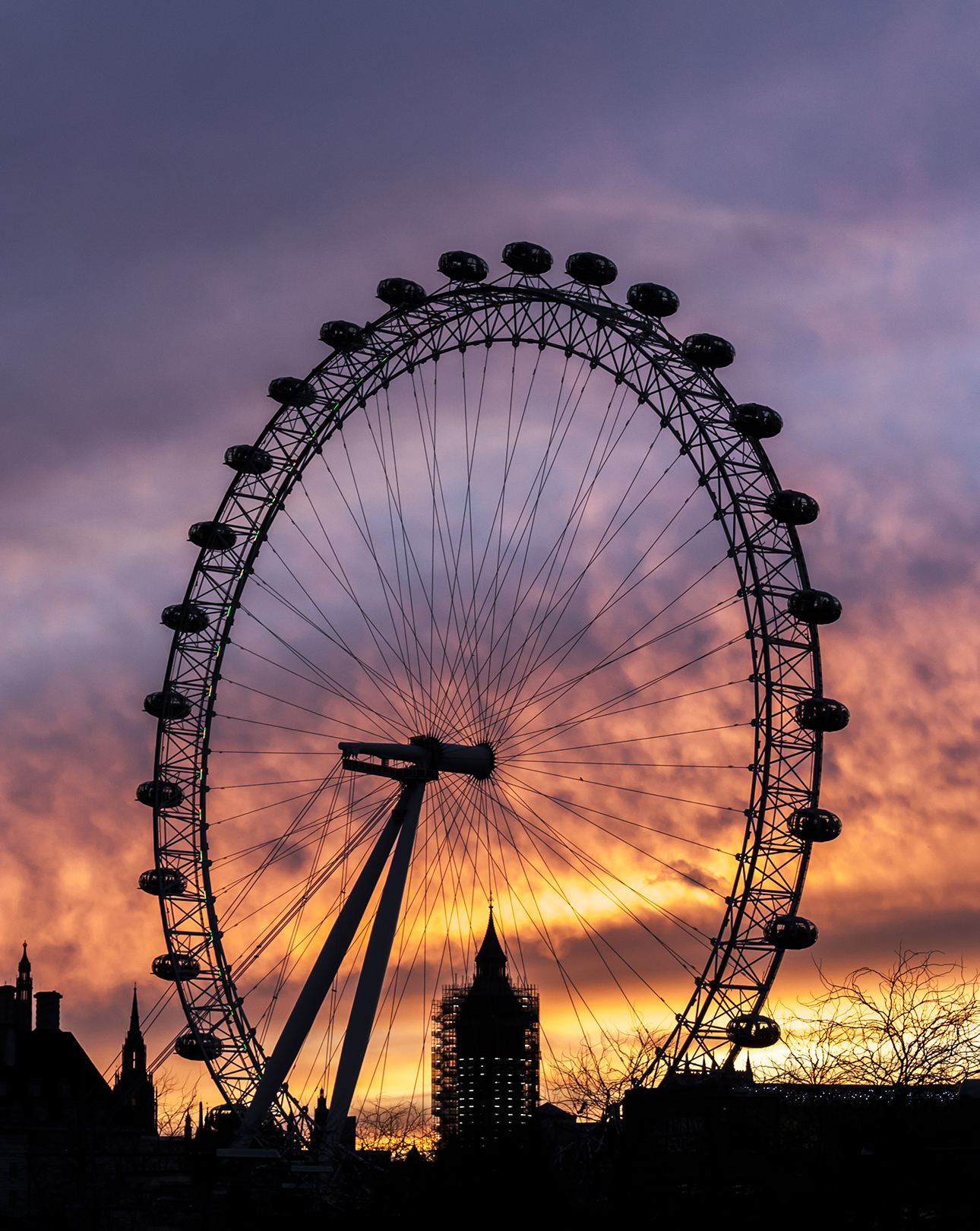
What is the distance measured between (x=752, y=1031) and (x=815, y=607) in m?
10.9

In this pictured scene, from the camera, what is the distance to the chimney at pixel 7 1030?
91.4 metres

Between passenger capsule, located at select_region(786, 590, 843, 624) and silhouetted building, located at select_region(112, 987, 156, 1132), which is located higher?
passenger capsule, located at select_region(786, 590, 843, 624)

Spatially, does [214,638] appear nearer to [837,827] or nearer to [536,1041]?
[837,827]

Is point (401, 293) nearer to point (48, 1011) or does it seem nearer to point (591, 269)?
point (591, 269)

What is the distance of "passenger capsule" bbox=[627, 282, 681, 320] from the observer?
53.1m

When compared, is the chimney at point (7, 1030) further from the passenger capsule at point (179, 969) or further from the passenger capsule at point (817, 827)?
the passenger capsule at point (817, 827)

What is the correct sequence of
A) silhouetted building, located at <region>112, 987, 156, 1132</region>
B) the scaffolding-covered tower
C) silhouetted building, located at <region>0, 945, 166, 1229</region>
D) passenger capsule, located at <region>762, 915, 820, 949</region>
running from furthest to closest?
the scaffolding-covered tower, silhouetted building, located at <region>112, 987, 156, 1132</region>, silhouetted building, located at <region>0, 945, 166, 1229</region>, passenger capsule, located at <region>762, 915, 820, 949</region>

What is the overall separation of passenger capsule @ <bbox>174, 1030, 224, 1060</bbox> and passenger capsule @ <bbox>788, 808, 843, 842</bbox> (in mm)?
18201

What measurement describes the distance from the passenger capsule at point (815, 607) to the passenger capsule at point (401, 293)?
47.4ft

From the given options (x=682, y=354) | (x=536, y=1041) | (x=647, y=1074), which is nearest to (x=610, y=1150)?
(x=647, y=1074)

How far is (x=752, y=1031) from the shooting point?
4828 cm

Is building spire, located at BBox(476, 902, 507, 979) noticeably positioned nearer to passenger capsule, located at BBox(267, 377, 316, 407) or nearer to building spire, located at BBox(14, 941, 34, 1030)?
building spire, located at BBox(14, 941, 34, 1030)

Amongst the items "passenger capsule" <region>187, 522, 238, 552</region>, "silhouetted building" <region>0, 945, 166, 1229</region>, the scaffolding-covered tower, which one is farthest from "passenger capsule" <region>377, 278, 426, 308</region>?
the scaffolding-covered tower

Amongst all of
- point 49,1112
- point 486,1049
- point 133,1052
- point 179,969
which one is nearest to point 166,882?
point 179,969
